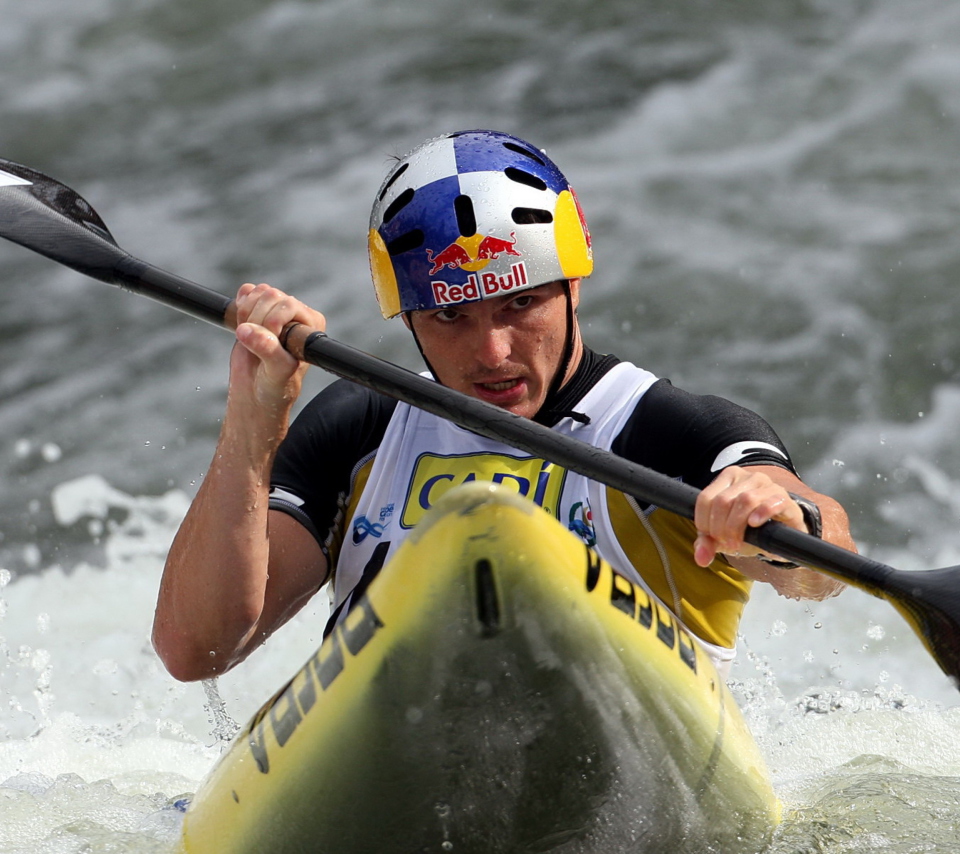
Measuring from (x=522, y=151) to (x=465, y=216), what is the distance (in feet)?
0.95

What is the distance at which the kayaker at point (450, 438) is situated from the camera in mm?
2439

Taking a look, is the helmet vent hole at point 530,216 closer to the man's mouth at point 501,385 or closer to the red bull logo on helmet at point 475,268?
the red bull logo on helmet at point 475,268

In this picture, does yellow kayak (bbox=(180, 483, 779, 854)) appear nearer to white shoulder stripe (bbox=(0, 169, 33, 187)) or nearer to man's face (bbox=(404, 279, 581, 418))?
man's face (bbox=(404, 279, 581, 418))

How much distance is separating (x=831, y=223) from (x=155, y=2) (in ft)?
18.6

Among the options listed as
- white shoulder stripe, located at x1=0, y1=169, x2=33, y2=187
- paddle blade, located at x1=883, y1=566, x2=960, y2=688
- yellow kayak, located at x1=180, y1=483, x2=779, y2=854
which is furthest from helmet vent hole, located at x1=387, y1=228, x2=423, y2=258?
paddle blade, located at x1=883, y1=566, x2=960, y2=688

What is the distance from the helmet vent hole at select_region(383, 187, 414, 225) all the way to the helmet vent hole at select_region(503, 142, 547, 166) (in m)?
0.25

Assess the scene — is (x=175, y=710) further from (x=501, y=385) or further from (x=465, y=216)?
(x=465, y=216)

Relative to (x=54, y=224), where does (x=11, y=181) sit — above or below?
above

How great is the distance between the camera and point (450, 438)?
2713mm

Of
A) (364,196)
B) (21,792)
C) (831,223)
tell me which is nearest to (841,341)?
(831,223)

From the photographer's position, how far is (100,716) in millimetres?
4680

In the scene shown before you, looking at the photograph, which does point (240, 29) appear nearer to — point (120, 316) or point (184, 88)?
point (184, 88)

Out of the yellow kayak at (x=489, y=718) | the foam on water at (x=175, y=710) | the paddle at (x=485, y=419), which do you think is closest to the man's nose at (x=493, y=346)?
the paddle at (x=485, y=419)

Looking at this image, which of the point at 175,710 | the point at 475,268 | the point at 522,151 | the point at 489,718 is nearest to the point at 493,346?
the point at 475,268
